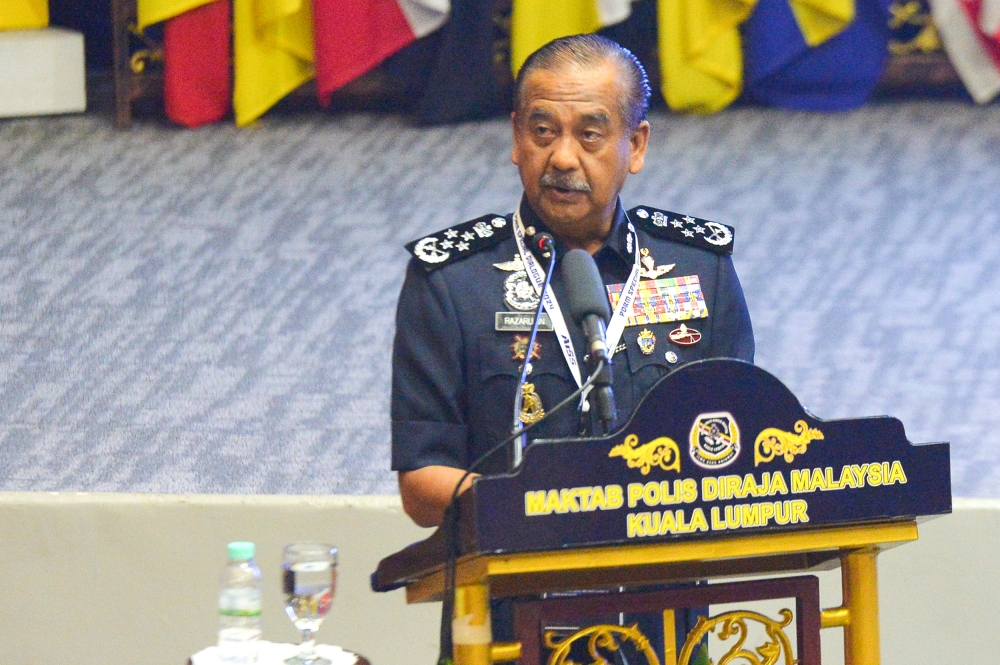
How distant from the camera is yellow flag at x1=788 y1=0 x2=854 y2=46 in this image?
3.80m

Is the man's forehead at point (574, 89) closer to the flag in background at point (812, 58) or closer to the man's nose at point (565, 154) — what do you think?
the man's nose at point (565, 154)

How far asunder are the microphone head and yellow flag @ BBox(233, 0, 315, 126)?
2490 mm

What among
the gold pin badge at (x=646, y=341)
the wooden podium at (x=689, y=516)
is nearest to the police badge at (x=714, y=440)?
the wooden podium at (x=689, y=516)

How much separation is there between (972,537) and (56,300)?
7.13 feet

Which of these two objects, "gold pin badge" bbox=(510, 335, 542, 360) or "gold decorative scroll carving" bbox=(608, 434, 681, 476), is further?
"gold pin badge" bbox=(510, 335, 542, 360)

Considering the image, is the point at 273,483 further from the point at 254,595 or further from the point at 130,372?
the point at 254,595

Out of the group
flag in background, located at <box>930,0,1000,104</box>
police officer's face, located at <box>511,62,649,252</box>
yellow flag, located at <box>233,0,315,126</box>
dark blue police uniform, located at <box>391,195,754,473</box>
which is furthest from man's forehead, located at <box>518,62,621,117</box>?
flag in background, located at <box>930,0,1000,104</box>

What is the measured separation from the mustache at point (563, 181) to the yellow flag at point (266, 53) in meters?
2.17

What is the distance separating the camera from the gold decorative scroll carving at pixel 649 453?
4.27 ft

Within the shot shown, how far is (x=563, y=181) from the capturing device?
5.69ft

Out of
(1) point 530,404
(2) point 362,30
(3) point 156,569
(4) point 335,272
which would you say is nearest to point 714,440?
(1) point 530,404

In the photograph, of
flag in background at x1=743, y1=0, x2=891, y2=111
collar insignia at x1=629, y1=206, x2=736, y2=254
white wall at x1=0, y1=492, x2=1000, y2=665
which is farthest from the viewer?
flag in background at x1=743, y1=0, x2=891, y2=111

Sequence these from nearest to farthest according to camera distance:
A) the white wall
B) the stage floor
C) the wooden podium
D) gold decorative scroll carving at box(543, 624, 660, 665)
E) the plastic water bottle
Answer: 1. the wooden podium
2. gold decorative scroll carving at box(543, 624, 660, 665)
3. the plastic water bottle
4. the white wall
5. the stage floor

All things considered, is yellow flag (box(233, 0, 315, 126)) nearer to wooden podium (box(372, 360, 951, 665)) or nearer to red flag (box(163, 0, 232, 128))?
red flag (box(163, 0, 232, 128))
